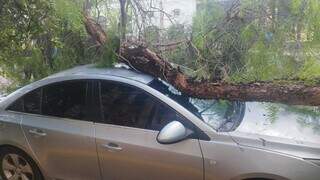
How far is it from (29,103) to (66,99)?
19.3 inches

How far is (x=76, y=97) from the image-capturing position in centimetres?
457

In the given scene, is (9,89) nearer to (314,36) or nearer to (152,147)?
(152,147)

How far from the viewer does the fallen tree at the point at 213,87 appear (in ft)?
13.8

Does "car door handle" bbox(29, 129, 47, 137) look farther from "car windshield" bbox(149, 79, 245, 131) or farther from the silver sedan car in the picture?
"car windshield" bbox(149, 79, 245, 131)

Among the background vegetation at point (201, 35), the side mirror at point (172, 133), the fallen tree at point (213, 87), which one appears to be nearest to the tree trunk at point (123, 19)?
the background vegetation at point (201, 35)

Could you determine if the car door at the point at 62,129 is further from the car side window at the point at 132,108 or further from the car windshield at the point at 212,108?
the car windshield at the point at 212,108

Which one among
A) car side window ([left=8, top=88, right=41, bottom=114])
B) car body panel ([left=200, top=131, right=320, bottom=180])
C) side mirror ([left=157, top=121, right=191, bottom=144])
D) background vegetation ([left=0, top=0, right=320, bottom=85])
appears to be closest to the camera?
car body panel ([left=200, top=131, right=320, bottom=180])

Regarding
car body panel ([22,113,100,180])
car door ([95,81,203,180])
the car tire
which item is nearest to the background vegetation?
car door ([95,81,203,180])

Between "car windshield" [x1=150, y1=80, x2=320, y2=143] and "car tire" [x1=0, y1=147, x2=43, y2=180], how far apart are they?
1612 millimetres

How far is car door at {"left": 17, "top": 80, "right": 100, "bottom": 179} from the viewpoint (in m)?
4.41

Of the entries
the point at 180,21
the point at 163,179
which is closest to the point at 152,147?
the point at 163,179

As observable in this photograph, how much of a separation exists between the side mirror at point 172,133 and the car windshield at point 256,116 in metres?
0.26

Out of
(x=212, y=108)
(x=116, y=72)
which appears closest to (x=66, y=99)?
(x=116, y=72)

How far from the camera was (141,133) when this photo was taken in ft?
13.5
